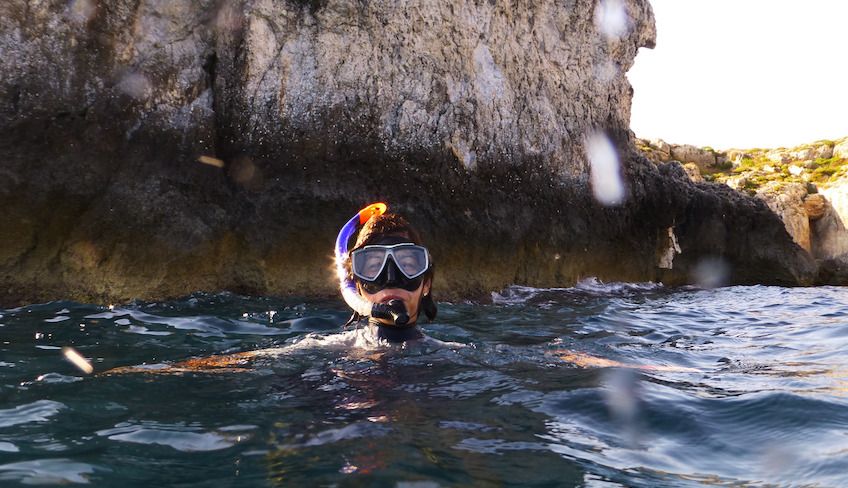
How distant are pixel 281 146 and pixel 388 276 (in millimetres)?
4308

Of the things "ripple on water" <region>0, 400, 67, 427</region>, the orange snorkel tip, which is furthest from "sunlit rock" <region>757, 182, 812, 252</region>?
"ripple on water" <region>0, 400, 67, 427</region>

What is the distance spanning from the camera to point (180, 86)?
7.37 meters

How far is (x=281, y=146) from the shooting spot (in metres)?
7.70

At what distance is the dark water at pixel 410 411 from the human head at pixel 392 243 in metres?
0.32

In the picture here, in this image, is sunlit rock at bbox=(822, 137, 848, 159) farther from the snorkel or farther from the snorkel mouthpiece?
the snorkel mouthpiece

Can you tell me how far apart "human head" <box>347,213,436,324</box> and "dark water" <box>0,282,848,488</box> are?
1.04 ft

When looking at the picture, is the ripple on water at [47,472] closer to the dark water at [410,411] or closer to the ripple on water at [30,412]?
the dark water at [410,411]

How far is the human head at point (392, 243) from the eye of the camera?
13.1ft

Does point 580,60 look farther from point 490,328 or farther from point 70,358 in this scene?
point 70,358

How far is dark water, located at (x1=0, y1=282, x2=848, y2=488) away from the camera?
2.34 meters

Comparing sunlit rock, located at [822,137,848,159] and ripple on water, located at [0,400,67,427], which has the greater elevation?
→ sunlit rock, located at [822,137,848,159]

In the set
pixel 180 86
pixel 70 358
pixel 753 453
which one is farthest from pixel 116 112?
pixel 753 453

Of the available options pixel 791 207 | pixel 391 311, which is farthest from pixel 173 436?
pixel 791 207

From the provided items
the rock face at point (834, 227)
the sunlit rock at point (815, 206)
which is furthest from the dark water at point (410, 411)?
the sunlit rock at point (815, 206)
